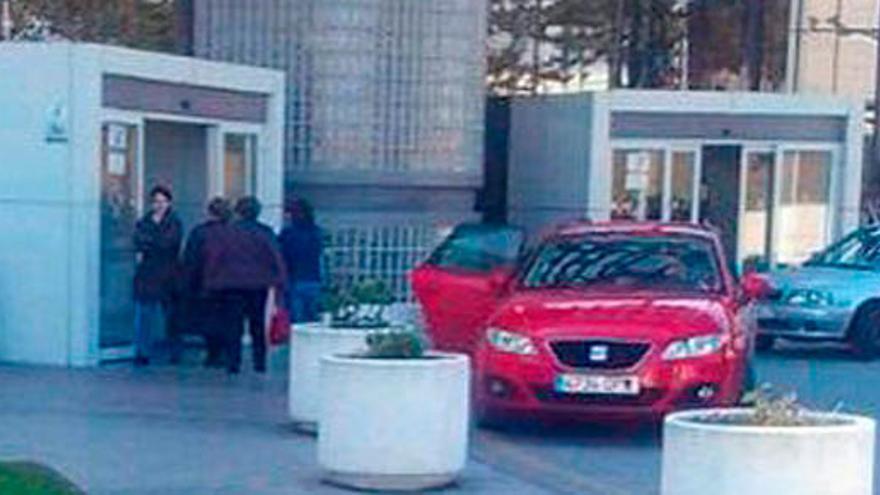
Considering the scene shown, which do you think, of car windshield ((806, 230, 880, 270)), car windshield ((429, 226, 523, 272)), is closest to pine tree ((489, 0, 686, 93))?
car windshield ((806, 230, 880, 270))

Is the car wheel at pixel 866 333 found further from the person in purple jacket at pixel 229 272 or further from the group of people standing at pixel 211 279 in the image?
the person in purple jacket at pixel 229 272

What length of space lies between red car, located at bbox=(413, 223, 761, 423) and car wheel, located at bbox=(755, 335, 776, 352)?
7516mm

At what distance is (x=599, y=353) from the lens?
670 inches

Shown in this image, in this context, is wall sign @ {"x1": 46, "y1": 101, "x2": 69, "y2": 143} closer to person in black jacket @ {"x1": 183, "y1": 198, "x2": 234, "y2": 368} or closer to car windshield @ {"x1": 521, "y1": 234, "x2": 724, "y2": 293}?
person in black jacket @ {"x1": 183, "y1": 198, "x2": 234, "y2": 368}

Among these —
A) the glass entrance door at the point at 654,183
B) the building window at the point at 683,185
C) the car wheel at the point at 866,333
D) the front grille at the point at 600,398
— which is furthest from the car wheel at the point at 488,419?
the building window at the point at 683,185

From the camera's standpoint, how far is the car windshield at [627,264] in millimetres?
18500

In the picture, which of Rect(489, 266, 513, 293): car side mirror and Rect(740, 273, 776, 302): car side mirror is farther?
Rect(489, 266, 513, 293): car side mirror

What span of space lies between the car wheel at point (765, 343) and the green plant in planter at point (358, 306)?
1053 centimetres

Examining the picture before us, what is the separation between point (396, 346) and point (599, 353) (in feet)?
9.75

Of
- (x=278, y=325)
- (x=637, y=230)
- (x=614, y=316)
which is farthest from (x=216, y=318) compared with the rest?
(x=614, y=316)

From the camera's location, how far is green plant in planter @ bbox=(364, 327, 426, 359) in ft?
47.0

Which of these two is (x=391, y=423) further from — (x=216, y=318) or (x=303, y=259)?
(x=303, y=259)

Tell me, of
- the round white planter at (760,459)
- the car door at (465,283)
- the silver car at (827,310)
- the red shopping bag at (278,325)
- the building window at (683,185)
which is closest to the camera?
the round white planter at (760,459)

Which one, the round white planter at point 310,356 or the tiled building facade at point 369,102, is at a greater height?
the tiled building facade at point 369,102
